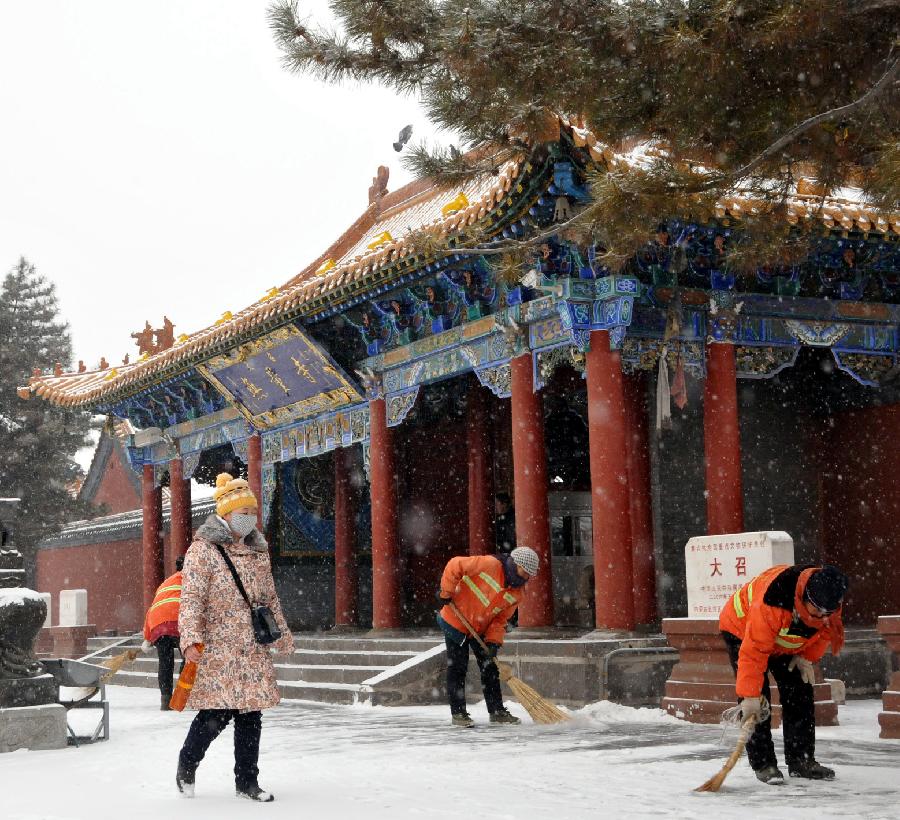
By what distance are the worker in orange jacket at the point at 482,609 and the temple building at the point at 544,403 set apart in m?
1.85

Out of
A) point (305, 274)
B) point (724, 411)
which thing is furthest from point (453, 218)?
point (305, 274)

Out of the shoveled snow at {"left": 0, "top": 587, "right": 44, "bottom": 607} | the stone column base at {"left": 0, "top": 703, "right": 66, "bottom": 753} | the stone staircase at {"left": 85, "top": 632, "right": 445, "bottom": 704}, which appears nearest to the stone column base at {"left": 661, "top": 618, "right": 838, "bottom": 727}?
the stone staircase at {"left": 85, "top": 632, "right": 445, "bottom": 704}

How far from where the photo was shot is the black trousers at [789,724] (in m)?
5.80

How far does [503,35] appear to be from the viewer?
229 inches

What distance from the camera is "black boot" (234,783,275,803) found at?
5641mm

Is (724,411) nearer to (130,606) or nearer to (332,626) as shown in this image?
(332,626)

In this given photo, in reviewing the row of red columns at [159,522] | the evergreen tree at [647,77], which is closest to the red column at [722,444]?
the evergreen tree at [647,77]

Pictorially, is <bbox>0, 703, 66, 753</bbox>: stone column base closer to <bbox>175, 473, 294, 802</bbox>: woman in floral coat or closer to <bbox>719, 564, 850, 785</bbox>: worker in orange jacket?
<bbox>175, 473, 294, 802</bbox>: woman in floral coat

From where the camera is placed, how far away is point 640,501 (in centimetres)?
1211

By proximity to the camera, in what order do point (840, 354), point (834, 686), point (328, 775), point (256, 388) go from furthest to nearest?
point (256, 388) < point (840, 354) < point (834, 686) < point (328, 775)

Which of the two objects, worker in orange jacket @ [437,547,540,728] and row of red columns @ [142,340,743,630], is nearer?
worker in orange jacket @ [437,547,540,728]

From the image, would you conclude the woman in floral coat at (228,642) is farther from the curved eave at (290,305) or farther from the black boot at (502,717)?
the black boot at (502,717)

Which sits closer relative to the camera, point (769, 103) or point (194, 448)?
point (769, 103)

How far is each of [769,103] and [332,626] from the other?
41.2 ft
